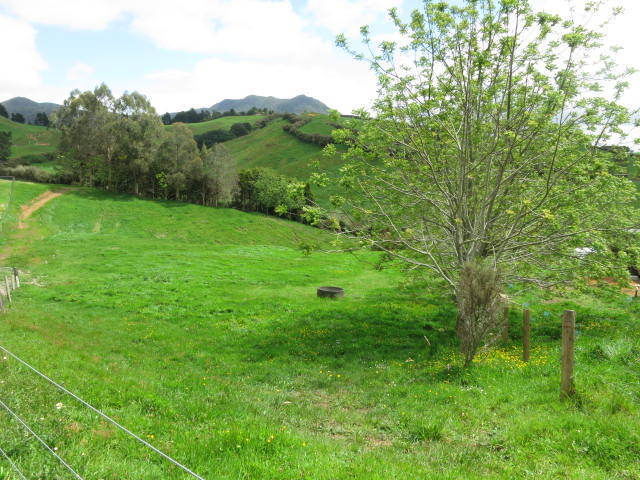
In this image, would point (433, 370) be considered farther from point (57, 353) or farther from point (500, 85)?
point (57, 353)

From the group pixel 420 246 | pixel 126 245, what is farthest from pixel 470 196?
pixel 126 245

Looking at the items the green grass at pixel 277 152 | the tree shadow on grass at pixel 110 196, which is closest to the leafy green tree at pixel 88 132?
the tree shadow on grass at pixel 110 196

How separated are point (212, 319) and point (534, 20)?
2102 cm

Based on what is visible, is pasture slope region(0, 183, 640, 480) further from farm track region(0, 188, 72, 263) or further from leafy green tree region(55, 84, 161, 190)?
leafy green tree region(55, 84, 161, 190)

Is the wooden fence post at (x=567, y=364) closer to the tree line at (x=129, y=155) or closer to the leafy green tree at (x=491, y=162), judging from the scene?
the leafy green tree at (x=491, y=162)

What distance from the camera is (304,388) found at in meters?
13.0

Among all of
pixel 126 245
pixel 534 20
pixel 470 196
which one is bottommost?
pixel 126 245

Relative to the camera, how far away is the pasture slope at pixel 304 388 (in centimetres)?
727

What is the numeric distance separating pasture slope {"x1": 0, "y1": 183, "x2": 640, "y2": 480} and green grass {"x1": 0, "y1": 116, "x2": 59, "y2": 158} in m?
140

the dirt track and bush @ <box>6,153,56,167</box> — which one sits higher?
bush @ <box>6,153,56,167</box>

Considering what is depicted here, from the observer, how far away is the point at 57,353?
13.1 metres

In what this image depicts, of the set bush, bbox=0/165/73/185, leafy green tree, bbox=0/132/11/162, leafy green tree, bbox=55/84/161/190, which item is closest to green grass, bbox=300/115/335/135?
leafy green tree, bbox=55/84/161/190

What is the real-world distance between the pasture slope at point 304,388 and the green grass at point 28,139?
139842mm

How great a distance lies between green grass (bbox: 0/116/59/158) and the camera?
139 m
